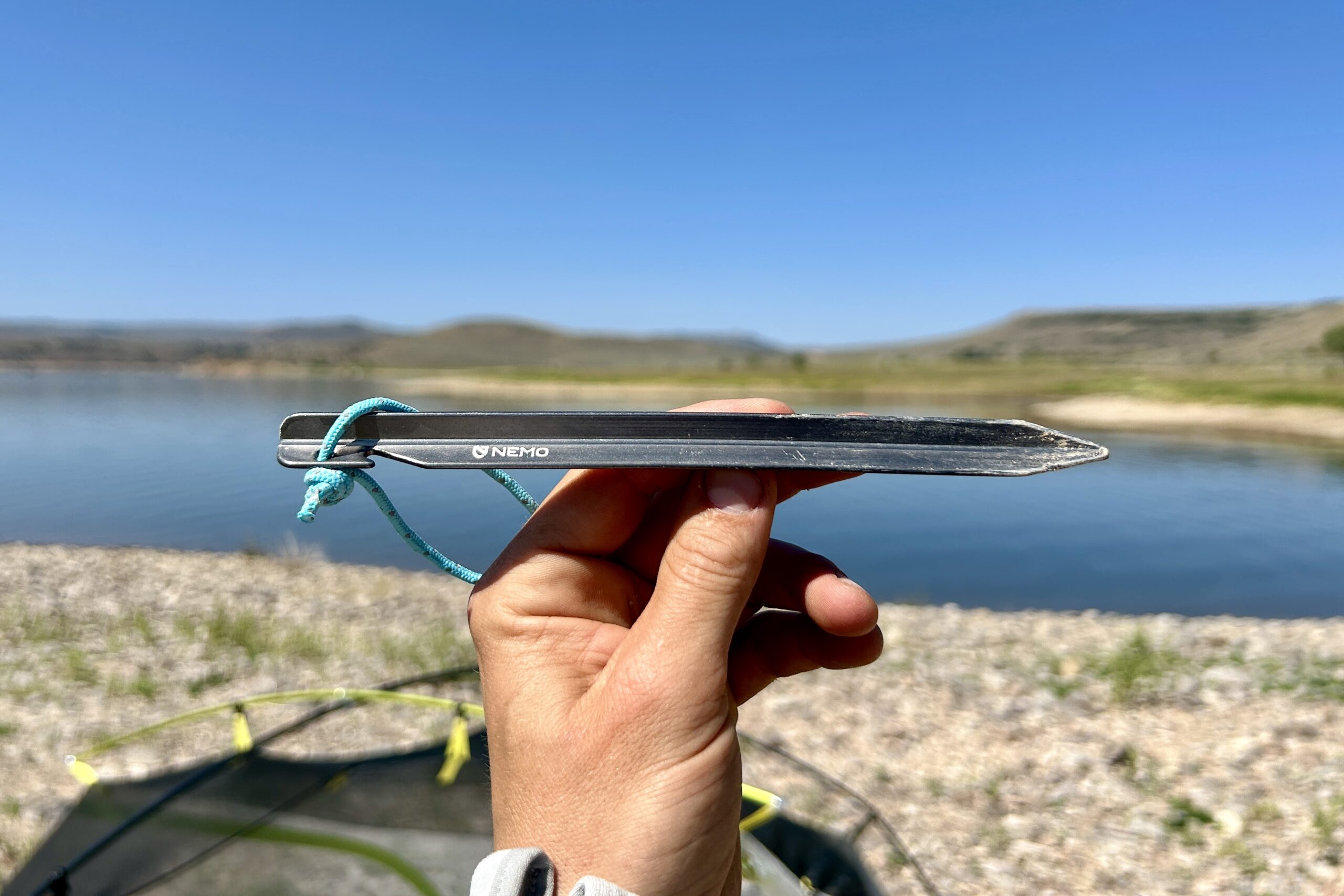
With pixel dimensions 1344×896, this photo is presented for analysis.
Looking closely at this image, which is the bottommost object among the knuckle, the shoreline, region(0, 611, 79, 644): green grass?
region(0, 611, 79, 644): green grass

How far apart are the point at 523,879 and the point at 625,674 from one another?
1.10ft

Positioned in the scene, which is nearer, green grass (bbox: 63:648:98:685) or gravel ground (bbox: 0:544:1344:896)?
gravel ground (bbox: 0:544:1344:896)

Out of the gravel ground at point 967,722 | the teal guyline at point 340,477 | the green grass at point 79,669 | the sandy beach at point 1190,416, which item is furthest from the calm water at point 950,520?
the teal guyline at point 340,477

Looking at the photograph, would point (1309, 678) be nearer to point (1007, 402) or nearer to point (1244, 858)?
point (1244, 858)

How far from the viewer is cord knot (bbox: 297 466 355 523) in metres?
1.46

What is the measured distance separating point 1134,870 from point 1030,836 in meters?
0.46

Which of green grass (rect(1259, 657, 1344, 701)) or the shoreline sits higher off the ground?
the shoreline

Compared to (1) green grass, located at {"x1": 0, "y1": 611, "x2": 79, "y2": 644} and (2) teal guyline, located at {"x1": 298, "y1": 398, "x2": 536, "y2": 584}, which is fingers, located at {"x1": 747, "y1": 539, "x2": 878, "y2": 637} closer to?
(2) teal guyline, located at {"x1": 298, "y1": 398, "x2": 536, "y2": 584}

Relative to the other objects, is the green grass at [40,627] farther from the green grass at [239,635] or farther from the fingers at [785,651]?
the fingers at [785,651]

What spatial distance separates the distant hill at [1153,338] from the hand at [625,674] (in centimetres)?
7024

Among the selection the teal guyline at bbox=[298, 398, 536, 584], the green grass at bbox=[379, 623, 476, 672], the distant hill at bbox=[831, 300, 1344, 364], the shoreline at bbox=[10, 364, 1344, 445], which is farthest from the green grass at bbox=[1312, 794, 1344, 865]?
the distant hill at bbox=[831, 300, 1344, 364]

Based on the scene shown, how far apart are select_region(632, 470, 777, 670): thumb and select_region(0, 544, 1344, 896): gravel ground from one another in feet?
9.91

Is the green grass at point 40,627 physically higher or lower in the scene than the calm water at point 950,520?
higher

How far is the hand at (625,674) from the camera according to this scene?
130 centimetres
